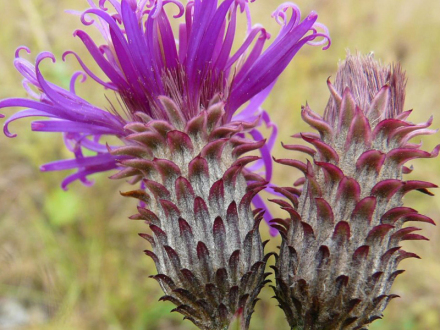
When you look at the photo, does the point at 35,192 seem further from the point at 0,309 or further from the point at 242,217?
the point at 242,217

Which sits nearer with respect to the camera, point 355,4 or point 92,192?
point 92,192

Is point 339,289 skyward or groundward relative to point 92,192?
groundward

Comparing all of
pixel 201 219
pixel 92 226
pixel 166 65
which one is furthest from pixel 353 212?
pixel 92 226

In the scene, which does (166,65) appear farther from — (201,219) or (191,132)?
(201,219)

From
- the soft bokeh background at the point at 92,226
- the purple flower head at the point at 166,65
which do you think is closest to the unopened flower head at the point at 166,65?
the purple flower head at the point at 166,65

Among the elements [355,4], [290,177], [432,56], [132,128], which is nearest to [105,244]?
[290,177]

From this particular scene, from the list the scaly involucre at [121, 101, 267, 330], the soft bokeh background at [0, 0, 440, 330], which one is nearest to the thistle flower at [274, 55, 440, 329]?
the scaly involucre at [121, 101, 267, 330]
